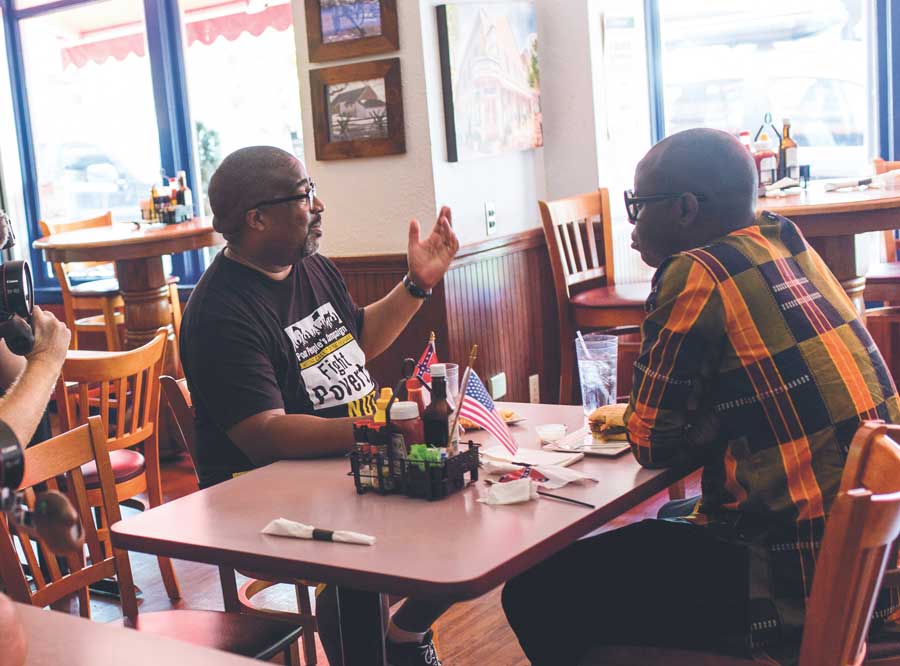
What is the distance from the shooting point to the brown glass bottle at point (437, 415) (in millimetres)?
1816

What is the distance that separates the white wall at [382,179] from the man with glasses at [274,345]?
142 centimetres

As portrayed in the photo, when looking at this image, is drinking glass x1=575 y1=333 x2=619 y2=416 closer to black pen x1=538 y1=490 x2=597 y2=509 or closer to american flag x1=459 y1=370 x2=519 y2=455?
american flag x1=459 y1=370 x2=519 y2=455

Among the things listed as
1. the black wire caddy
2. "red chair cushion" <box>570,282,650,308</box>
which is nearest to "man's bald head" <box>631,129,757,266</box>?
the black wire caddy

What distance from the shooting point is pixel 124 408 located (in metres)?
3.17

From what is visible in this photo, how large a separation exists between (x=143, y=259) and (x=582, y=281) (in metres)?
2.02

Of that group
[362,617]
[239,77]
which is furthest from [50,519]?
[239,77]

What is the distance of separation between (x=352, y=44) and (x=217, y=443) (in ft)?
7.10

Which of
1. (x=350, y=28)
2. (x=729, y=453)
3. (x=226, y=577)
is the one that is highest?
(x=350, y=28)

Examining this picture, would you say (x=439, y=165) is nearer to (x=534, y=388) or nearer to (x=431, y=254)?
(x=534, y=388)

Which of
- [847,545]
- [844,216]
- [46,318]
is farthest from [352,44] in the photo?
[847,545]

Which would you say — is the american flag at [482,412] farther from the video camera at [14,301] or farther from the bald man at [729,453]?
the video camera at [14,301]

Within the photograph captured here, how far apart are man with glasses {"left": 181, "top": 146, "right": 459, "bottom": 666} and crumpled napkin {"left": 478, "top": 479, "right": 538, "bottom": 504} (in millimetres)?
402

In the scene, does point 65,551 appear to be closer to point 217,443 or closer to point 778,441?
point 778,441

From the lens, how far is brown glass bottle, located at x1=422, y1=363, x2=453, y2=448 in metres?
1.82
